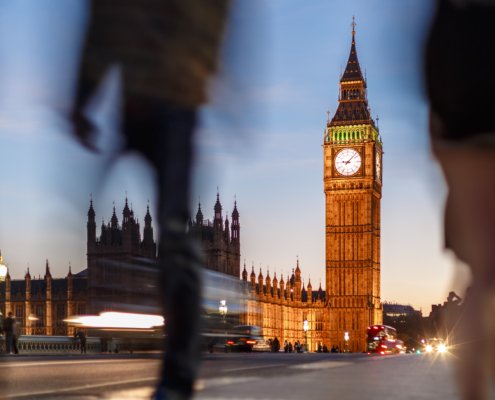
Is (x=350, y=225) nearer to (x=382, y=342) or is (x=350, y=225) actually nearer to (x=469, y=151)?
(x=382, y=342)

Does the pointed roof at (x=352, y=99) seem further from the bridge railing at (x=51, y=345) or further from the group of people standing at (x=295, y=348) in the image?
the bridge railing at (x=51, y=345)

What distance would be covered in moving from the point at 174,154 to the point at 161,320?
0.33m

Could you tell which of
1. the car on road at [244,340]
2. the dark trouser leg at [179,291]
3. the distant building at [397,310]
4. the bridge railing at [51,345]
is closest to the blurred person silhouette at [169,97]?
the dark trouser leg at [179,291]

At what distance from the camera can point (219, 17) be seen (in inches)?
80.7

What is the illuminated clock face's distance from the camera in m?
73.4

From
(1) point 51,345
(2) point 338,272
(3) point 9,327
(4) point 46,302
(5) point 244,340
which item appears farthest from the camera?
(2) point 338,272

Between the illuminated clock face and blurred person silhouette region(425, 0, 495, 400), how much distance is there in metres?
71.6

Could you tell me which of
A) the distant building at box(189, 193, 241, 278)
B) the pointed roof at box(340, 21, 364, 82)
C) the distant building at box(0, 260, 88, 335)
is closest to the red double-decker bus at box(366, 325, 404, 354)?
the distant building at box(189, 193, 241, 278)

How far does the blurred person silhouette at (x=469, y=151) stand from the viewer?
191 cm

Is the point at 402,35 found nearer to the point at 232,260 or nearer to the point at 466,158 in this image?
the point at 466,158

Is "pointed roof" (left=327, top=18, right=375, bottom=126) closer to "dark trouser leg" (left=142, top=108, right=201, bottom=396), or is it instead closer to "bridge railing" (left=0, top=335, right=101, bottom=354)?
"bridge railing" (left=0, top=335, right=101, bottom=354)

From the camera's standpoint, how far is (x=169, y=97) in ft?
6.61

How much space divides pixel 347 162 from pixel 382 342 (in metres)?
35.2

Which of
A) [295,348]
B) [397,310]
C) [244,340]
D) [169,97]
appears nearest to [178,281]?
[169,97]
